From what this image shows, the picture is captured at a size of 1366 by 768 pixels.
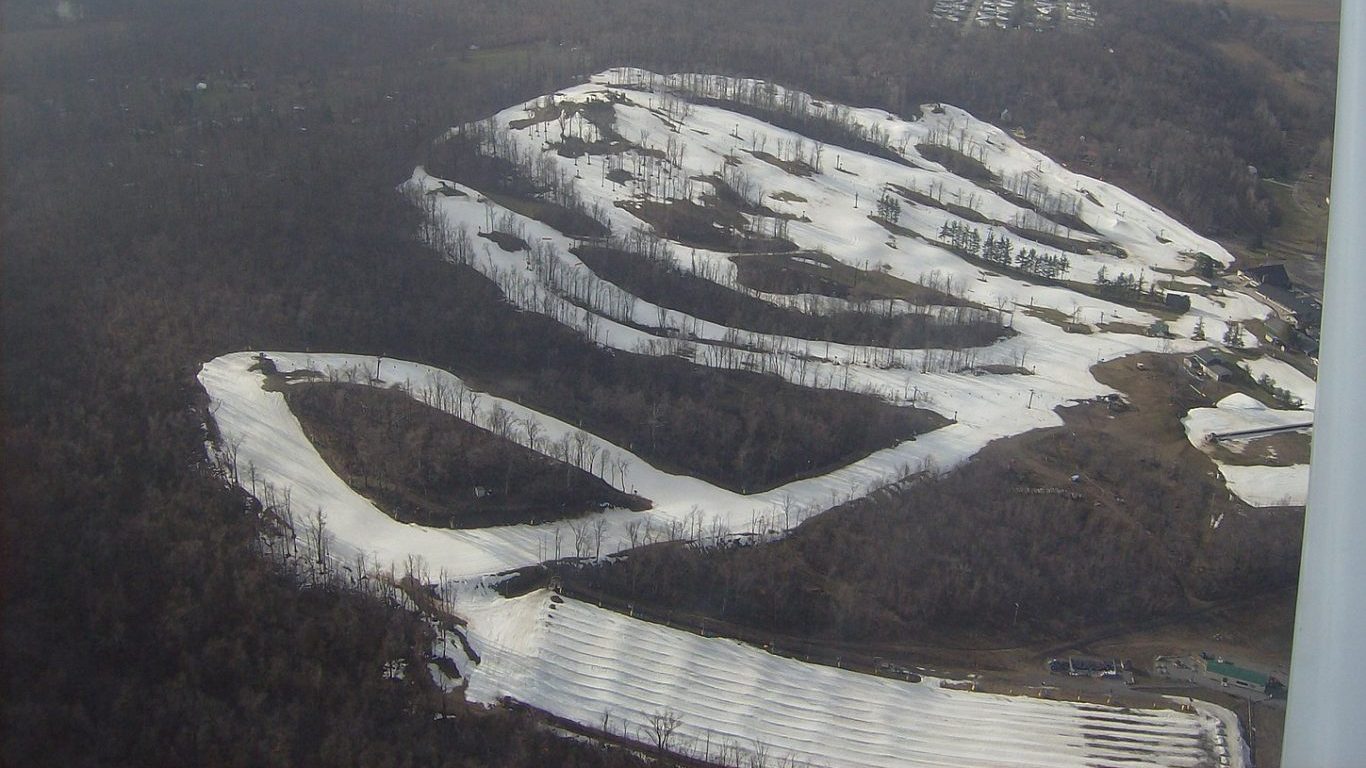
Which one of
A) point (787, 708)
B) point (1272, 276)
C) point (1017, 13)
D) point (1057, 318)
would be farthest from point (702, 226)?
point (1017, 13)

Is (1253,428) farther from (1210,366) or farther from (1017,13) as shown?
→ (1017,13)

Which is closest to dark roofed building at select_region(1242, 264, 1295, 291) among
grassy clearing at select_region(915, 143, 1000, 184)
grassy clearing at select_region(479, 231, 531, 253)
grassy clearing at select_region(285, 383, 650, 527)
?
grassy clearing at select_region(915, 143, 1000, 184)

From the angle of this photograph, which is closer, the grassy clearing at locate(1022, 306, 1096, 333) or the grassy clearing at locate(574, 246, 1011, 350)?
the grassy clearing at locate(574, 246, 1011, 350)

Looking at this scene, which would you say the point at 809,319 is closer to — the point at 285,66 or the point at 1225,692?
the point at 1225,692

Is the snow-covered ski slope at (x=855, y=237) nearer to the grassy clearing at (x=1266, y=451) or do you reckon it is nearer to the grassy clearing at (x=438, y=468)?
the grassy clearing at (x=1266, y=451)

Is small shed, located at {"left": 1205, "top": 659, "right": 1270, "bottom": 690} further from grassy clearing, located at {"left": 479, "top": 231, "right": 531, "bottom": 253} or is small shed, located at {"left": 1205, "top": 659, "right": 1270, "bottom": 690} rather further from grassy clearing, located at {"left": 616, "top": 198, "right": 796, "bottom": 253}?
grassy clearing, located at {"left": 479, "top": 231, "right": 531, "bottom": 253}

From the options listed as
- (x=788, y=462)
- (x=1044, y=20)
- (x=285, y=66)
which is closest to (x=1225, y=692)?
(x=788, y=462)
